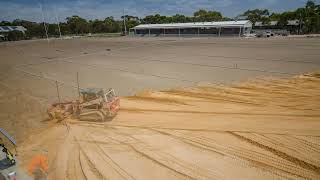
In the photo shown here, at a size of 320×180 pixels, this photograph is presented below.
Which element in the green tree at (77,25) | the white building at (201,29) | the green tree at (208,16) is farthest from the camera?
the green tree at (77,25)

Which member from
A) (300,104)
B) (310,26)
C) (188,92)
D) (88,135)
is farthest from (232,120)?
(310,26)

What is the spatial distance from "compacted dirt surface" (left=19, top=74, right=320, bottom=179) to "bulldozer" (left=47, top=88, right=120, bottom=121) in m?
0.42

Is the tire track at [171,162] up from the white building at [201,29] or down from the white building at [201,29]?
down

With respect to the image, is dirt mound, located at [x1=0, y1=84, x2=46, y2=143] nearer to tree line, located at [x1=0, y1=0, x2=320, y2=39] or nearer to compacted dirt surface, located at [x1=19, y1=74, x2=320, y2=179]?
compacted dirt surface, located at [x1=19, y1=74, x2=320, y2=179]

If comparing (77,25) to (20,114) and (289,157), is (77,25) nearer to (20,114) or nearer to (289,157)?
(20,114)

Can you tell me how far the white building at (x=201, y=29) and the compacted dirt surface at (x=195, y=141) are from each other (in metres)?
58.9

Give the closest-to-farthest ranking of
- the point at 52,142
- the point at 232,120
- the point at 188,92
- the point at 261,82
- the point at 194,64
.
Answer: the point at 52,142
the point at 232,120
the point at 188,92
the point at 261,82
the point at 194,64

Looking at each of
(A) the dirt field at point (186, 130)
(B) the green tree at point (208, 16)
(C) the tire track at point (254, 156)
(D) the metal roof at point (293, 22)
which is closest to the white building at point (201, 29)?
(D) the metal roof at point (293, 22)

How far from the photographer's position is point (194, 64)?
2611cm

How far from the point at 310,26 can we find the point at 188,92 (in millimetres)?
65113

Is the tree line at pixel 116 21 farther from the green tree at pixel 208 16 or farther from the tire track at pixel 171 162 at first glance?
the tire track at pixel 171 162

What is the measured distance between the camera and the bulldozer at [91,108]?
11.7m

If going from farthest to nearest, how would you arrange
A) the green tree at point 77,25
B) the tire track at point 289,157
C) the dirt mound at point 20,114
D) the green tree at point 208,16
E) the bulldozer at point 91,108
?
the green tree at point 77,25
the green tree at point 208,16
the dirt mound at point 20,114
the bulldozer at point 91,108
the tire track at point 289,157

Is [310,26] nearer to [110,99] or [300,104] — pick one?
[300,104]
